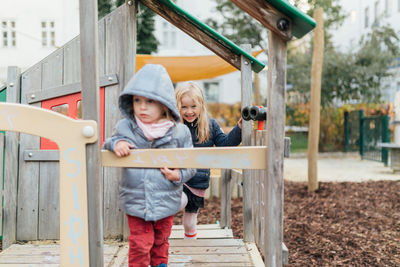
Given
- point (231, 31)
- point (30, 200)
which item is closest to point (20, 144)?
point (30, 200)

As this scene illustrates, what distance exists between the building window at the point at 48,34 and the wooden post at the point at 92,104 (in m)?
18.9

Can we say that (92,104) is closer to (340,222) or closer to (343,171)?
(340,222)

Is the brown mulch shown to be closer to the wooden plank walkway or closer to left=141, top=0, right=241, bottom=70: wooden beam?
the wooden plank walkway

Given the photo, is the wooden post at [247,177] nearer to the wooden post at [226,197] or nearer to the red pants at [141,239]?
the wooden post at [226,197]

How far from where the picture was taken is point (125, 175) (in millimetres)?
2137

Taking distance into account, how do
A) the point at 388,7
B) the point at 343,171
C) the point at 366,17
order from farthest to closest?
the point at 366,17 < the point at 388,7 < the point at 343,171

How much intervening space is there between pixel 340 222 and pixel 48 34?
18175 mm

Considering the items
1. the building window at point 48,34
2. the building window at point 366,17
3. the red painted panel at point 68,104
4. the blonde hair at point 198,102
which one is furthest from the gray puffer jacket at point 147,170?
the building window at point 366,17

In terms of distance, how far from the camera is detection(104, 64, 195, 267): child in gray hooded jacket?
2039 millimetres

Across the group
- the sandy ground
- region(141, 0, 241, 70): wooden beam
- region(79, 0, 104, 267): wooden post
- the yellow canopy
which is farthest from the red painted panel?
the sandy ground

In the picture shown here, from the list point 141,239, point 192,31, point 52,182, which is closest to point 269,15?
point 141,239

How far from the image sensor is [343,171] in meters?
8.95

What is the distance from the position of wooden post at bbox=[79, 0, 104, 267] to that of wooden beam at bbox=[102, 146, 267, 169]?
0.71ft

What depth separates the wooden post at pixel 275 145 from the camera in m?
1.81
